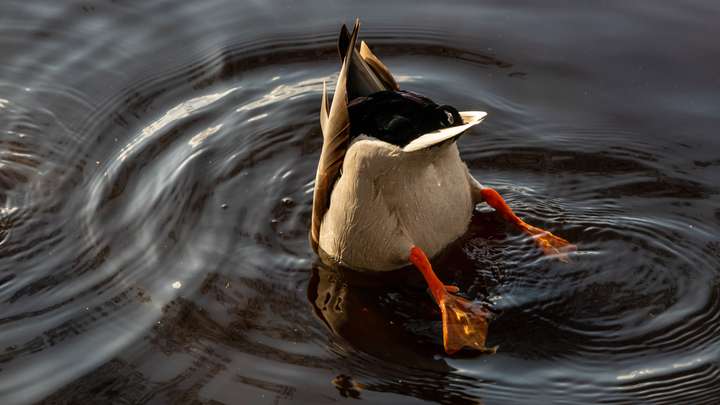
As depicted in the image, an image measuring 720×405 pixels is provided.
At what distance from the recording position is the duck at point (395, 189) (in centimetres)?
385

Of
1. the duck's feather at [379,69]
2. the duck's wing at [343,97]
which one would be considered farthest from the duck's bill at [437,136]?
the duck's feather at [379,69]

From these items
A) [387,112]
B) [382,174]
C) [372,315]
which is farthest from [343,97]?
[372,315]

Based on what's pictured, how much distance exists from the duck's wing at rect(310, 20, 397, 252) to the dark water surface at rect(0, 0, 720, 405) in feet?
1.39

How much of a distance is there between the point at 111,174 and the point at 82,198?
0.21 metres

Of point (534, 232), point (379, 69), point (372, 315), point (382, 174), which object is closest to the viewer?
point (382, 174)

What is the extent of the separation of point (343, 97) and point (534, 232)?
1.12 m

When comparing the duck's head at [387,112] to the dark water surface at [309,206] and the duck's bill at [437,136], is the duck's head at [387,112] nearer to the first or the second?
the duck's bill at [437,136]

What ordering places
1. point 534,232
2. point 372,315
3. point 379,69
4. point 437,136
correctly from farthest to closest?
point 534,232 → point 379,69 → point 372,315 → point 437,136

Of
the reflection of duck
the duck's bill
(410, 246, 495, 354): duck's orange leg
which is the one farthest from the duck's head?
the reflection of duck

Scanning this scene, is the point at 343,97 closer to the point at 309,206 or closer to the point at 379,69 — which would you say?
the point at 379,69

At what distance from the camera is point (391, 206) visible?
4113mm

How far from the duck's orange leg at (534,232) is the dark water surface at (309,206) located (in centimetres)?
7

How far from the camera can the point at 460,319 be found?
385cm

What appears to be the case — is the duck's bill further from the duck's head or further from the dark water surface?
the dark water surface
